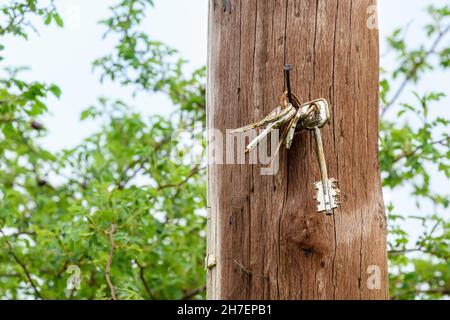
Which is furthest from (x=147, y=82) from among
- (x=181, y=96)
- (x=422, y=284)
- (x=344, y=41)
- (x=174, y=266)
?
(x=344, y=41)

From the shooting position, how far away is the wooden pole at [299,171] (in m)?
3.17

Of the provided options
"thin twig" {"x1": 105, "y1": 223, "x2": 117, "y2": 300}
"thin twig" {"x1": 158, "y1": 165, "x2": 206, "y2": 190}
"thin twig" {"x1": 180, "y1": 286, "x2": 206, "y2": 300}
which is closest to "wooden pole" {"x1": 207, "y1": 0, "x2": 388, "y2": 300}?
"thin twig" {"x1": 105, "y1": 223, "x2": 117, "y2": 300}

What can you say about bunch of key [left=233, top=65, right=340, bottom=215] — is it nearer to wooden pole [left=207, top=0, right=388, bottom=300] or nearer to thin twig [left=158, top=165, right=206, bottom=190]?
wooden pole [left=207, top=0, right=388, bottom=300]

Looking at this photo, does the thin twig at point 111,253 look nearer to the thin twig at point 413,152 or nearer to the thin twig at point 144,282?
the thin twig at point 144,282

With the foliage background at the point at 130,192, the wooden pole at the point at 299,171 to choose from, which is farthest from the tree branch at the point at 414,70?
the wooden pole at the point at 299,171

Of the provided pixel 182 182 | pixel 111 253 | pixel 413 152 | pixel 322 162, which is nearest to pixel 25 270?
pixel 111 253

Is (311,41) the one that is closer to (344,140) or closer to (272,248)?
(344,140)

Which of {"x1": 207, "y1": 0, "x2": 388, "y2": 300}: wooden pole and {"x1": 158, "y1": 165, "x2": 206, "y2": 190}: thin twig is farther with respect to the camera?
{"x1": 158, "y1": 165, "x2": 206, "y2": 190}: thin twig

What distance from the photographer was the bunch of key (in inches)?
123

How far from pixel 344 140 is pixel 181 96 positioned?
13.6ft

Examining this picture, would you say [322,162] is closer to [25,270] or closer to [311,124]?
[311,124]

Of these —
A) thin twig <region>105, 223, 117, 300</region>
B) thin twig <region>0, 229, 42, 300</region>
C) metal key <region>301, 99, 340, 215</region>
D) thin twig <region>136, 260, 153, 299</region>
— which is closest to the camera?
metal key <region>301, 99, 340, 215</region>

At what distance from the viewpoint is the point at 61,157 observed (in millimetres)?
7211
